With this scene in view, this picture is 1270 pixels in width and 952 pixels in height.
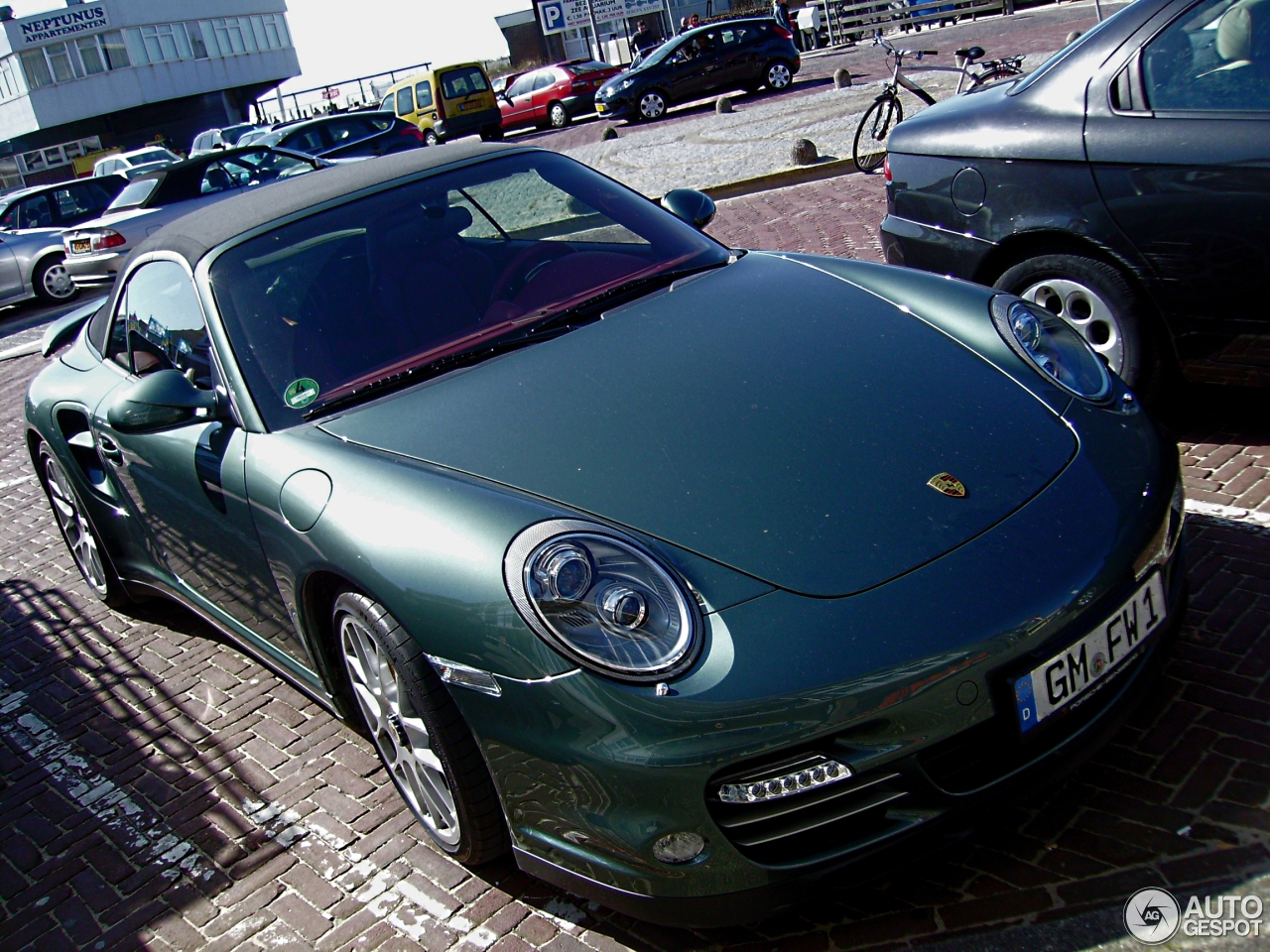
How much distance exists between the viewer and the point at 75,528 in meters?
4.92

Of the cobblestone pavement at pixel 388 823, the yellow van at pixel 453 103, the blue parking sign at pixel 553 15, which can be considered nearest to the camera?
the cobblestone pavement at pixel 388 823

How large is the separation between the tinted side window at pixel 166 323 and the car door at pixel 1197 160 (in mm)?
2978

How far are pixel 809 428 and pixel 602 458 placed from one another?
0.48 meters

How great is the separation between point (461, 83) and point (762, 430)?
25701mm

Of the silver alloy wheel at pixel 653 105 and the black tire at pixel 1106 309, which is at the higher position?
the silver alloy wheel at pixel 653 105

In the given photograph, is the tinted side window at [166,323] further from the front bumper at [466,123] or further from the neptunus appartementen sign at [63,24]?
the neptunus appartementen sign at [63,24]

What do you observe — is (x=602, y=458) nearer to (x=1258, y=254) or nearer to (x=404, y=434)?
(x=404, y=434)

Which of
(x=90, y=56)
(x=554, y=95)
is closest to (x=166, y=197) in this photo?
(x=554, y=95)

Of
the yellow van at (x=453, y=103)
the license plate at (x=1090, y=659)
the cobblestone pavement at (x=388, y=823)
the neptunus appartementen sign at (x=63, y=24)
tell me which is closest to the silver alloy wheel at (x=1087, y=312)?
the cobblestone pavement at (x=388, y=823)

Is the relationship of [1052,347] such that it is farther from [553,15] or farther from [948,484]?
[553,15]

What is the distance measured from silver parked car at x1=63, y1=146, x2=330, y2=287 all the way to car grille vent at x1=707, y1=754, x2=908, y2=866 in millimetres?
13129

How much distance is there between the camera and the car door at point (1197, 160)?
142 inches

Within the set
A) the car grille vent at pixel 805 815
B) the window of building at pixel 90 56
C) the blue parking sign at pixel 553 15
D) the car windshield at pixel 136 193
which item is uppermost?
the window of building at pixel 90 56

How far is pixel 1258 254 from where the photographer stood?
3.61m
